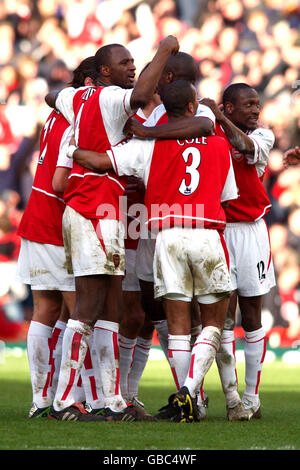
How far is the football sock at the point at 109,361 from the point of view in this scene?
17.7 feet

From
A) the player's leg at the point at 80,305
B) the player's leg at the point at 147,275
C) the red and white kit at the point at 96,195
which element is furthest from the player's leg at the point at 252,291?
the player's leg at the point at 80,305

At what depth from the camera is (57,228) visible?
5812mm

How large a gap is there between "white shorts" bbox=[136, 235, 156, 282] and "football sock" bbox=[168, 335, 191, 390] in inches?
28.6

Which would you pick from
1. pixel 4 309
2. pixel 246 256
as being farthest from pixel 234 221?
pixel 4 309

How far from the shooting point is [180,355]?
5270 millimetres

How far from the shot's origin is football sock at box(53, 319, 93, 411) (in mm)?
5223

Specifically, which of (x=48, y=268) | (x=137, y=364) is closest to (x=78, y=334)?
(x=48, y=268)

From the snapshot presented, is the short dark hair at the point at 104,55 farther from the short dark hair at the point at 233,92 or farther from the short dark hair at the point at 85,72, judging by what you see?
the short dark hair at the point at 233,92

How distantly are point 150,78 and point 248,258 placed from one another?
5.02 feet

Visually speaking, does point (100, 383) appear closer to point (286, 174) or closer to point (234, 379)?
point (234, 379)

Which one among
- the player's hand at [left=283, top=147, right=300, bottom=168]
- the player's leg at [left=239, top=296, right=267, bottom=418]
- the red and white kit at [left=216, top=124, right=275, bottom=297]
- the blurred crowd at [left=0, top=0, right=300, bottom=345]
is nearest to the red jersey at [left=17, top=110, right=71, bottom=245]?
the red and white kit at [left=216, top=124, right=275, bottom=297]

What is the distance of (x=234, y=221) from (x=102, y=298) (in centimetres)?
125

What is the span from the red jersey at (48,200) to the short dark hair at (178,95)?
0.71m

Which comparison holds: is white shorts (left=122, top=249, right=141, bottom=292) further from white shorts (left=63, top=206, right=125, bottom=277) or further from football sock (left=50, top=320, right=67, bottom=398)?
white shorts (left=63, top=206, right=125, bottom=277)
